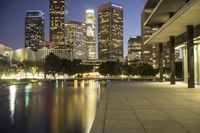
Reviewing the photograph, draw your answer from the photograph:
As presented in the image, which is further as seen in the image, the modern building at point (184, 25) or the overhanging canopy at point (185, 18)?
the modern building at point (184, 25)

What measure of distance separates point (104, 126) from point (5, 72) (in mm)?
124781

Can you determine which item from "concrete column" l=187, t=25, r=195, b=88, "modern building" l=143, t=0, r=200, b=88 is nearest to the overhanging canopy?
"modern building" l=143, t=0, r=200, b=88

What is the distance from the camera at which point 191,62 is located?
122 ft

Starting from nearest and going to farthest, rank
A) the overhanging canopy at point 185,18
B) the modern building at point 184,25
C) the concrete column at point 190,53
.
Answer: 1. the overhanging canopy at point 185,18
2. the modern building at point 184,25
3. the concrete column at point 190,53

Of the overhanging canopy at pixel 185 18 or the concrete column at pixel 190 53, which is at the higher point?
the overhanging canopy at pixel 185 18

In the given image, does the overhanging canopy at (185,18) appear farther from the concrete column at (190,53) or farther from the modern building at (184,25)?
the concrete column at (190,53)

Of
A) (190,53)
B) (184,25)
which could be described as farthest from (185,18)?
(190,53)

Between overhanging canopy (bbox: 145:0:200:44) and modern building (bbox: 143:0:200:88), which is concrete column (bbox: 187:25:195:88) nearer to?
modern building (bbox: 143:0:200:88)

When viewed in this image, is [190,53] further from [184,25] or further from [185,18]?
[185,18]

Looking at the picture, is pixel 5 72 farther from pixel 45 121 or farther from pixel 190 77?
pixel 45 121

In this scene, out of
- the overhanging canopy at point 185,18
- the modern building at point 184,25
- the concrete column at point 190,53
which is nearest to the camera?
the overhanging canopy at point 185,18

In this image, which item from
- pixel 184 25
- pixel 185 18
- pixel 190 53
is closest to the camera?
pixel 185 18

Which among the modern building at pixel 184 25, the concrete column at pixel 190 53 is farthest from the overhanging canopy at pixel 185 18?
the concrete column at pixel 190 53

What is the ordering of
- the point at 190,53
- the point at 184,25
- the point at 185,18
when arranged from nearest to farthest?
the point at 185,18, the point at 190,53, the point at 184,25
